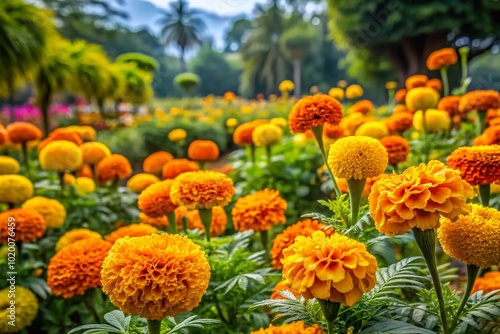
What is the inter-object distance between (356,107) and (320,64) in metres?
24.3

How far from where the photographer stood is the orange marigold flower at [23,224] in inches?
55.8

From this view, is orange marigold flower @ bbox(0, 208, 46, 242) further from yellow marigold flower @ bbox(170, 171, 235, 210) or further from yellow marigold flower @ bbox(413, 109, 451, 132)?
yellow marigold flower @ bbox(413, 109, 451, 132)

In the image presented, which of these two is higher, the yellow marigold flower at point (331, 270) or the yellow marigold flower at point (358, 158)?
the yellow marigold flower at point (358, 158)

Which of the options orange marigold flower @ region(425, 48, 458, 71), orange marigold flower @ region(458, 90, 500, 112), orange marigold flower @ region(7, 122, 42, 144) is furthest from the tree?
orange marigold flower @ region(7, 122, 42, 144)

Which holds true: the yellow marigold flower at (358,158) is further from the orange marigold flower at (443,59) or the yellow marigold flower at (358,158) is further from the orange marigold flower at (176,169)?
the orange marigold flower at (443,59)

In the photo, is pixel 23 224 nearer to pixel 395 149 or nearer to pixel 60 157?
pixel 60 157

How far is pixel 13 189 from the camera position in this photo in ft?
5.27

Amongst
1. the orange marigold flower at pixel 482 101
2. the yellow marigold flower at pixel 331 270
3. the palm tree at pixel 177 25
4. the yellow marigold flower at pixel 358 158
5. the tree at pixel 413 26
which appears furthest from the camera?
the palm tree at pixel 177 25

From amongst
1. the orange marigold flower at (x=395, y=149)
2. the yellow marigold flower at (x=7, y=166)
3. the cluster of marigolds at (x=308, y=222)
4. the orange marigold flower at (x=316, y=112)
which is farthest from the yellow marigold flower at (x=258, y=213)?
the yellow marigold flower at (x=7, y=166)

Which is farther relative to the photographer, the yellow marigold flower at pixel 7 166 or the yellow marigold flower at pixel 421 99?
the yellow marigold flower at pixel 7 166

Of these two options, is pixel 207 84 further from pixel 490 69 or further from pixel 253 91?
pixel 490 69

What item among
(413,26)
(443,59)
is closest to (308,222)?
(443,59)

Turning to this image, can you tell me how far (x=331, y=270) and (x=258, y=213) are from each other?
2.37ft

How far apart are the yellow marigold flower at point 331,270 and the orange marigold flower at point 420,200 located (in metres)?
0.08
